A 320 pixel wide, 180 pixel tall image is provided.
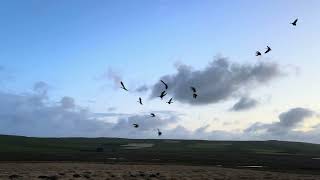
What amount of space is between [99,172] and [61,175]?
6.68m

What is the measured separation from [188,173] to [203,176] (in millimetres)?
3361

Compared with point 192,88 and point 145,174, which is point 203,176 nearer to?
point 145,174

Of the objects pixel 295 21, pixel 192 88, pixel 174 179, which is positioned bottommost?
pixel 174 179

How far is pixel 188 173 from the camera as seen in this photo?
204 ft

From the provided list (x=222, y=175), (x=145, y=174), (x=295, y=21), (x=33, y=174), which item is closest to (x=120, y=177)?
(x=145, y=174)

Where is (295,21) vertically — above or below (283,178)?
above

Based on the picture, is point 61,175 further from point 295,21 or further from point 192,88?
point 295,21

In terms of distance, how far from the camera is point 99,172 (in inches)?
2291

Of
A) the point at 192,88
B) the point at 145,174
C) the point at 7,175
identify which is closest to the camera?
the point at 192,88

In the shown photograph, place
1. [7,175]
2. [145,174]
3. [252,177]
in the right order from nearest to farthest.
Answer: [7,175] < [145,174] < [252,177]

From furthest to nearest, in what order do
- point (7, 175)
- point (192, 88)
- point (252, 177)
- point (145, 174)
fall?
1. point (252, 177)
2. point (145, 174)
3. point (7, 175)
4. point (192, 88)

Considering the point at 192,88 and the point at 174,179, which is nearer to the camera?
the point at 192,88

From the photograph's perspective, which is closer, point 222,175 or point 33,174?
point 33,174

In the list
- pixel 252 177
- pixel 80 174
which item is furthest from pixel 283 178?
pixel 80 174
